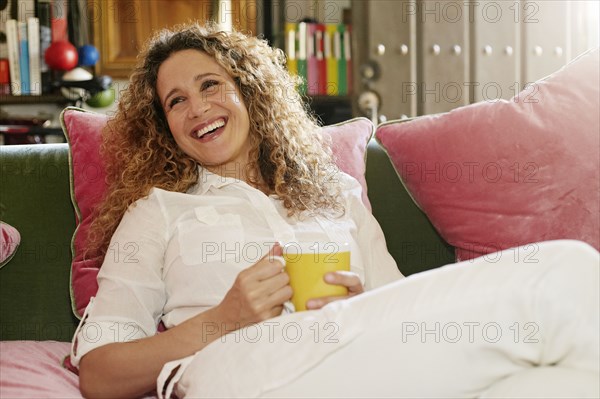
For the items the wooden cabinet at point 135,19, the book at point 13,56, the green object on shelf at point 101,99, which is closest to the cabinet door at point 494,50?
the wooden cabinet at point 135,19

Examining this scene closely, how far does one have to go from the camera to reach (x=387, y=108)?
338 cm

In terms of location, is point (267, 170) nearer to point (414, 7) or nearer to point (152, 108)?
point (152, 108)

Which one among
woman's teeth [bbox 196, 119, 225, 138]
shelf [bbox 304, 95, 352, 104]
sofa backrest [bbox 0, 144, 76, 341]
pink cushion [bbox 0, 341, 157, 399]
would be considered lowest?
pink cushion [bbox 0, 341, 157, 399]

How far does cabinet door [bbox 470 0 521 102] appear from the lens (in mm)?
3416

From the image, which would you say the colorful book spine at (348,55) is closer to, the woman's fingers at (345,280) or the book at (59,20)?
the book at (59,20)

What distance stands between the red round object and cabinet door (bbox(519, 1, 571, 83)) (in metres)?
1.94

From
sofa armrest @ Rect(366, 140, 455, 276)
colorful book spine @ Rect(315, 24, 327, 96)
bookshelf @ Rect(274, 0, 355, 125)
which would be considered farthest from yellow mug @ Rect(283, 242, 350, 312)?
colorful book spine @ Rect(315, 24, 327, 96)

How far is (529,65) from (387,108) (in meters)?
0.67

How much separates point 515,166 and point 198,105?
63 centimetres

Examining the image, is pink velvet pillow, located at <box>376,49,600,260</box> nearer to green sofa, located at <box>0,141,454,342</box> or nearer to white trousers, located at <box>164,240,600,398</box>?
green sofa, located at <box>0,141,454,342</box>

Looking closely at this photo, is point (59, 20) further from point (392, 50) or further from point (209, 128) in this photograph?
point (209, 128)

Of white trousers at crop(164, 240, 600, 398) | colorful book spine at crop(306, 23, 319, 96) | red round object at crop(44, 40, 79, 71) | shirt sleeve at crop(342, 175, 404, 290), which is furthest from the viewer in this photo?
colorful book spine at crop(306, 23, 319, 96)

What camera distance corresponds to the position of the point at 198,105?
4.84 feet

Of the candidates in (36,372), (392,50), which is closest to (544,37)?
(392,50)
